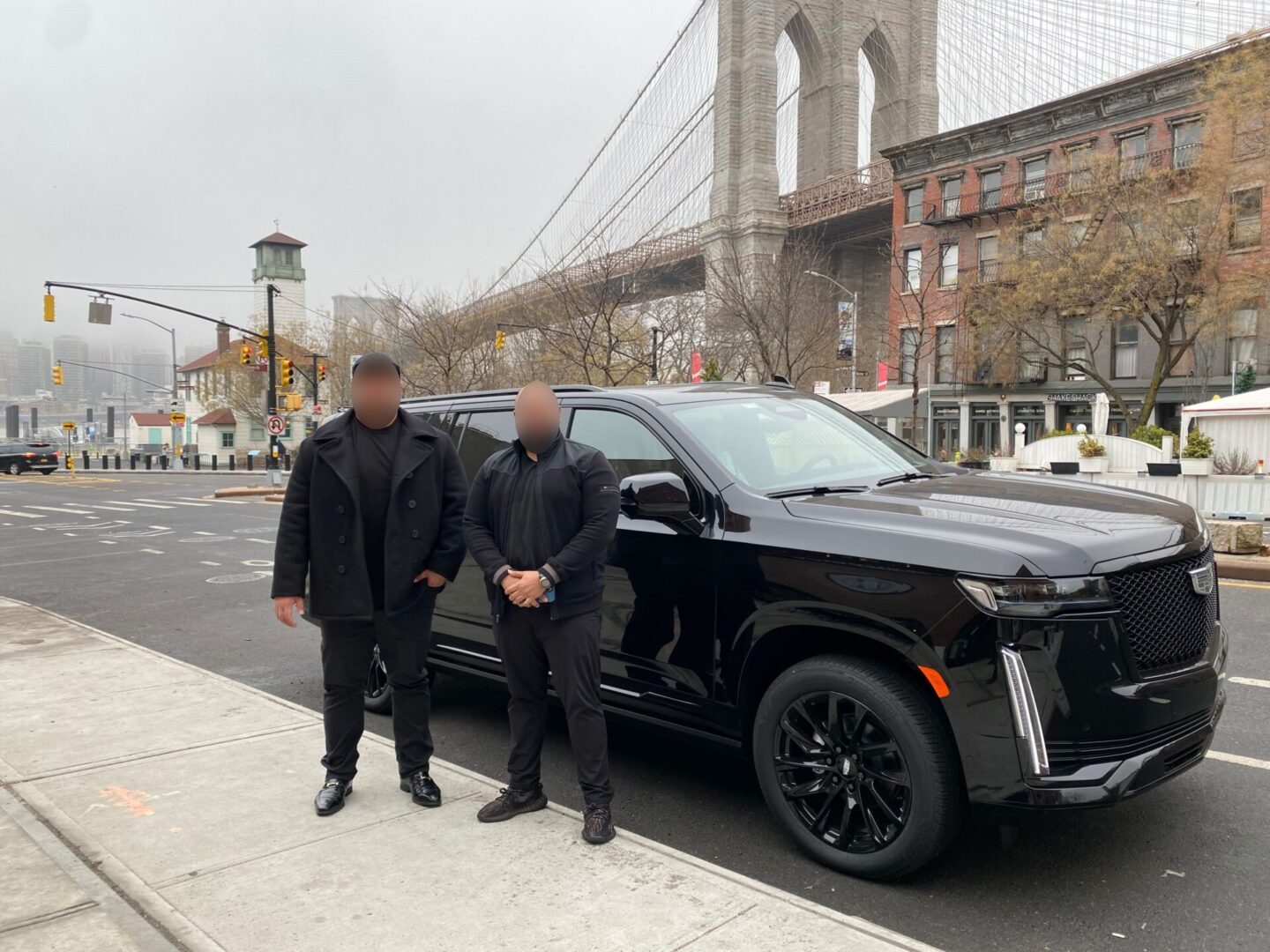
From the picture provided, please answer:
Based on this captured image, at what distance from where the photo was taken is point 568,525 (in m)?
3.79

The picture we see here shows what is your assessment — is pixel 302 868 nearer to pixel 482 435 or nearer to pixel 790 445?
pixel 482 435

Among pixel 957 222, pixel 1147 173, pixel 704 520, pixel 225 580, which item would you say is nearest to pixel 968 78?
pixel 957 222

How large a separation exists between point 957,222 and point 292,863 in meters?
45.4

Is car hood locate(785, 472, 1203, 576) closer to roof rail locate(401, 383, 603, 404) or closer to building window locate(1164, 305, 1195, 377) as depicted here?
roof rail locate(401, 383, 603, 404)

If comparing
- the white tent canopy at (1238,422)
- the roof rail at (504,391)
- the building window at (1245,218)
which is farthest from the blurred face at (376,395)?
the building window at (1245,218)

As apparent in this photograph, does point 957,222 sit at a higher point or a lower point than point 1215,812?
higher

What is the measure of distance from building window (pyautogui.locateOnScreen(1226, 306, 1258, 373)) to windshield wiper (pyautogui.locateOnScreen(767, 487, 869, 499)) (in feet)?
109

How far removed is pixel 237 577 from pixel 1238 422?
2062cm

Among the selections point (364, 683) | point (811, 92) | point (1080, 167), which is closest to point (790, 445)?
point (364, 683)

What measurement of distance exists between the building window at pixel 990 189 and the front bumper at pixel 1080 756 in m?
43.7

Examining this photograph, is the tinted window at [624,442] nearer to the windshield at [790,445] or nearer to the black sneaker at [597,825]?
the windshield at [790,445]

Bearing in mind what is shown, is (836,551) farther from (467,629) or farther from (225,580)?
(225,580)

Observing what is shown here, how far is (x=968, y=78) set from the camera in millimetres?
67625

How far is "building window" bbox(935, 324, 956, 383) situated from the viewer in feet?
143
